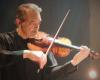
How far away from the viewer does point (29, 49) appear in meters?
1.53

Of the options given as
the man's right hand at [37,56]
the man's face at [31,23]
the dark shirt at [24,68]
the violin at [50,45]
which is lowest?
the dark shirt at [24,68]

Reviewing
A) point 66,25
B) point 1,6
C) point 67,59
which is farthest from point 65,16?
point 1,6

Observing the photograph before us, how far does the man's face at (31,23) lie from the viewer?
5.00 feet

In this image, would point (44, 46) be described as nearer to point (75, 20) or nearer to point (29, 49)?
point (29, 49)

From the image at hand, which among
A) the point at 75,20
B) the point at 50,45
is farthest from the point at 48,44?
the point at 75,20

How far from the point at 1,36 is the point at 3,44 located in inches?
1.6

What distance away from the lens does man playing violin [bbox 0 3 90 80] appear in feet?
4.94

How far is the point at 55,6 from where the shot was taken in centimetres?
178

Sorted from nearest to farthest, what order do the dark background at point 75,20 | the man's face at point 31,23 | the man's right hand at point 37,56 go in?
the man's right hand at point 37,56 → the man's face at point 31,23 → the dark background at point 75,20

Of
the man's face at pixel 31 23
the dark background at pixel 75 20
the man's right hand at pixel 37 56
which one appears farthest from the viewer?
the dark background at pixel 75 20

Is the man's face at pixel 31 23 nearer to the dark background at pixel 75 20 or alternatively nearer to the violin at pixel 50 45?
the violin at pixel 50 45

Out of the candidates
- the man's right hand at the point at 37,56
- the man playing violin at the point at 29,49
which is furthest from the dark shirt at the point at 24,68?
the man's right hand at the point at 37,56

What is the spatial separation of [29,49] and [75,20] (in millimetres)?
396

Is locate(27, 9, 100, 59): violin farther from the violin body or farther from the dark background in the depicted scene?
the dark background
